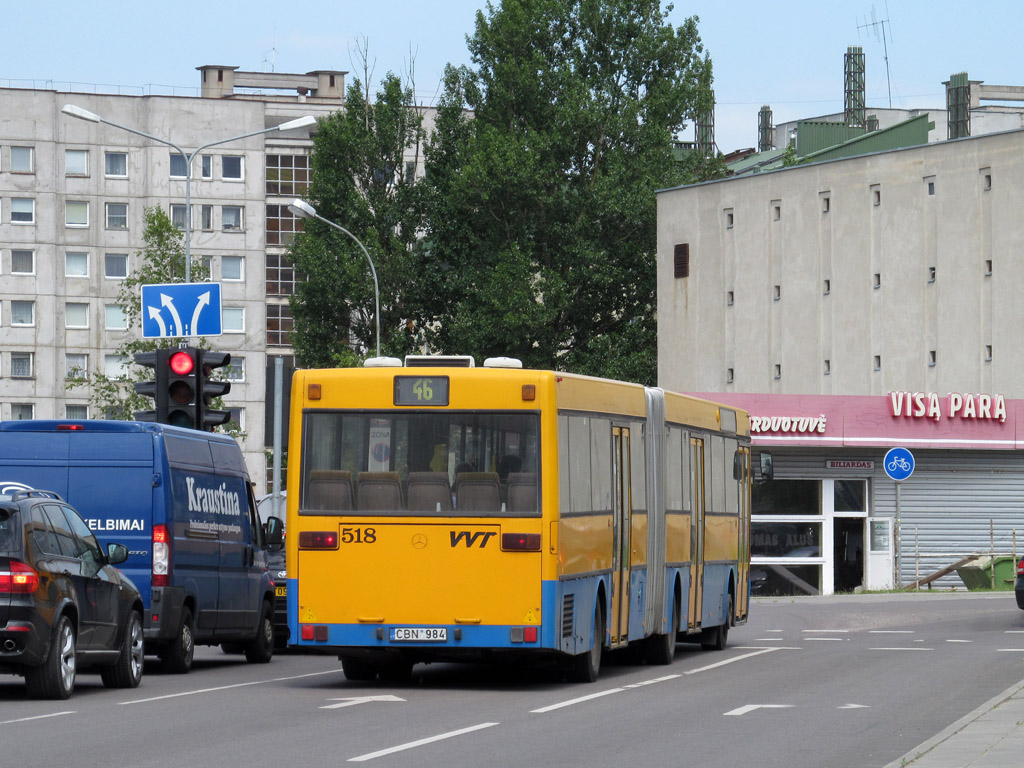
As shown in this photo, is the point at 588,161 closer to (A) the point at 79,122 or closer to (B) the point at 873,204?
(B) the point at 873,204

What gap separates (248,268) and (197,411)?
76.5 metres

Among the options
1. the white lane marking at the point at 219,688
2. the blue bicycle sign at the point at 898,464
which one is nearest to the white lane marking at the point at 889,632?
the white lane marking at the point at 219,688

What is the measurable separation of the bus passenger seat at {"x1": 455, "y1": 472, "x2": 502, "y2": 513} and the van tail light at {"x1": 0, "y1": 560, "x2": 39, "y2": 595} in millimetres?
3738

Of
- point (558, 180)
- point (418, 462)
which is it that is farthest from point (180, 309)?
point (558, 180)

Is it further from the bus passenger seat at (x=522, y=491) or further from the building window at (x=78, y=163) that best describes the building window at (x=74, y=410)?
the bus passenger seat at (x=522, y=491)

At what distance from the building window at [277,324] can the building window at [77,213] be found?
9.96 meters

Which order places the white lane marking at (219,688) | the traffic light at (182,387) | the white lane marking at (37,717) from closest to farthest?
the white lane marking at (37,717), the white lane marking at (219,688), the traffic light at (182,387)

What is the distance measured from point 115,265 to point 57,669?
269 feet

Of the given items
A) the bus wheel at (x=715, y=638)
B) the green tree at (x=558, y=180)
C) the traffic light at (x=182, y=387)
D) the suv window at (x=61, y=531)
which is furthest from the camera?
the green tree at (x=558, y=180)

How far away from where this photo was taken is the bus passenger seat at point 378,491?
17.1m

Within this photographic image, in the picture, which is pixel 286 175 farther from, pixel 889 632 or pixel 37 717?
pixel 37 717

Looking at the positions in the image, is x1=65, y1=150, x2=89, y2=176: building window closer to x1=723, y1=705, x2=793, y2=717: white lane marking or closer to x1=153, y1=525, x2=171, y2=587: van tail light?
x1=153, y1=525, x2=171, y2=587: van tail light

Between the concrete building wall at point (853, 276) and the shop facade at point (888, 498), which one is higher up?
the concrete building wall at point (853, 276)

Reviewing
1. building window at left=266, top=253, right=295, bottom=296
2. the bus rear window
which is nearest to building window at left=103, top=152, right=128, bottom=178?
building window at left=266, top=253, right=295, bottom=296
